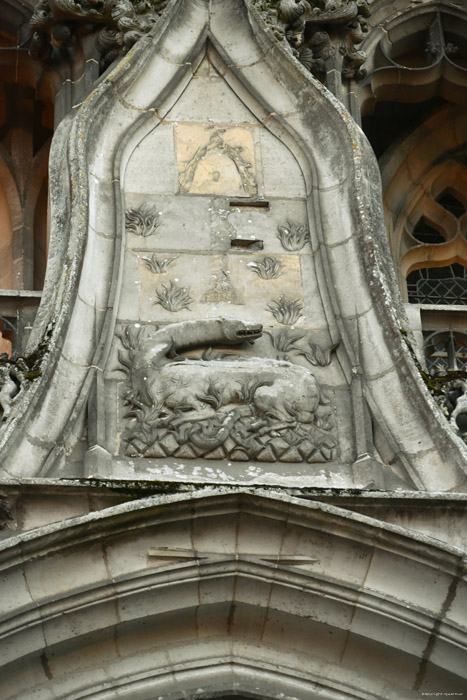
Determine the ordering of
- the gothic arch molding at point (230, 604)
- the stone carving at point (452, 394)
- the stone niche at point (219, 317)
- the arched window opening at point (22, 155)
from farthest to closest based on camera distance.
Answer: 1. the arched window opening at point (22, 155)
2. the stone carving at point (452, 394)
3. the stone niche at point (219, 317)
4. the gothic arch molding at point (230, 604)

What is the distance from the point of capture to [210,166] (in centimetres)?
1430

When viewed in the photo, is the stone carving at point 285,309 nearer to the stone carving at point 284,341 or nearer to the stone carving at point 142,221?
the stone carving at point 284,341

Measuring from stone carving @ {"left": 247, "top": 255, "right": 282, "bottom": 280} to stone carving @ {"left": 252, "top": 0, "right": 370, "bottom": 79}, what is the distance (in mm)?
1801

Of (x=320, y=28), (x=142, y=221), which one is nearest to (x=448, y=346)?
(x=142, y=221)

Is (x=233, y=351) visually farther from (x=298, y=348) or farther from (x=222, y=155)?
(x=222, y=155)

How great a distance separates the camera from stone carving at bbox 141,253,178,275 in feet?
44.8

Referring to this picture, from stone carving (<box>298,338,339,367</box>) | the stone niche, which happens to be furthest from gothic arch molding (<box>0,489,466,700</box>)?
stone carving (<box>298,338,339,367</box>)

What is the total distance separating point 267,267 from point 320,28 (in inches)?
91.2

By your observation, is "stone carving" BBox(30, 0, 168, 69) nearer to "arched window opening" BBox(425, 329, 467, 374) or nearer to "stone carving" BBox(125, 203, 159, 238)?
"stone carving" BBox(125, 203, 159, 238)

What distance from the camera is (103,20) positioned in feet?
48.9

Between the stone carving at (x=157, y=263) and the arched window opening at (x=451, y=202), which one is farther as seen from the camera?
the arched window opening at (x=451, y=202)

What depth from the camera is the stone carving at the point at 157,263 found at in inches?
537

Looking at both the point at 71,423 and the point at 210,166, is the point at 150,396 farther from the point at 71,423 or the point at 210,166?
the point at 210,166

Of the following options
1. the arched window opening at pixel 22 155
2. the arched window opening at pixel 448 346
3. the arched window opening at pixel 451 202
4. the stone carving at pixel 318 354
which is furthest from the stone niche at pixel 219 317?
the arched window opening at pixel 451 202
